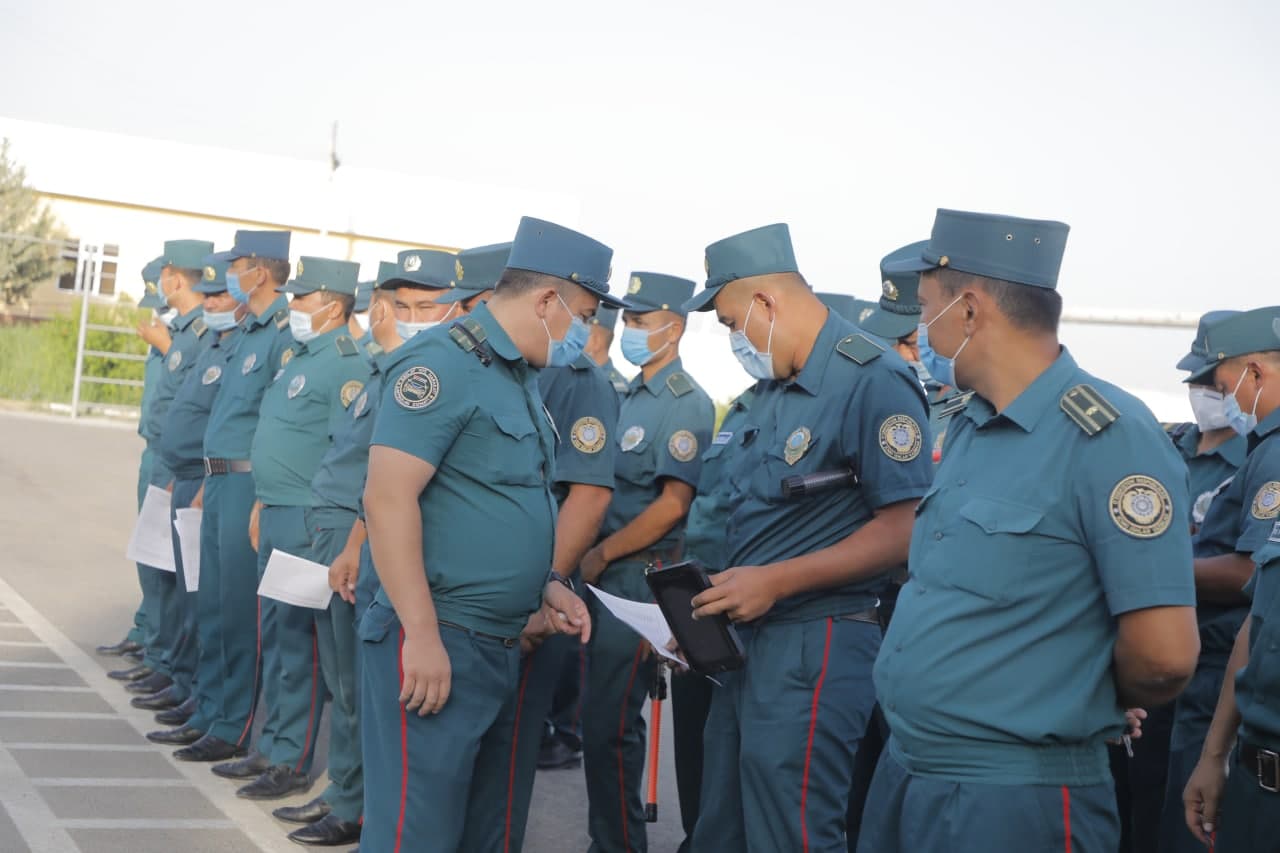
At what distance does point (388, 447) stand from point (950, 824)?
5.53 feet

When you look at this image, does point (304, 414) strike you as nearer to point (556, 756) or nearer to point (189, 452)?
point (189, 452)

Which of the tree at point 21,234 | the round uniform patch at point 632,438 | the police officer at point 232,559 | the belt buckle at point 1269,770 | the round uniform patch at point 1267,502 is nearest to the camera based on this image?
the belt buckle at point 1269,770

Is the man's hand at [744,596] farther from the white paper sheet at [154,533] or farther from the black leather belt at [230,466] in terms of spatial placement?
the white paper sheet at [154,533]

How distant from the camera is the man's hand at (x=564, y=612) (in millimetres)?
4000

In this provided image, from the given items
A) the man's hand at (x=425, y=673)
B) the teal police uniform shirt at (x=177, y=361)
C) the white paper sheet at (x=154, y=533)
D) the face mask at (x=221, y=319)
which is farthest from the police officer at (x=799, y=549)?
the teal police uniform shirt at (x=177, y=361)

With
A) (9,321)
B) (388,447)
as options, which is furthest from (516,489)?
(9,321)

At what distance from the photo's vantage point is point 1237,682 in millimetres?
3484

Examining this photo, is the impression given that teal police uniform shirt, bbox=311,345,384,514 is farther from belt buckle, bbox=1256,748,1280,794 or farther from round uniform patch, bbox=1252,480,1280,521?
belt buckle, bbox=1256,748,1280,794

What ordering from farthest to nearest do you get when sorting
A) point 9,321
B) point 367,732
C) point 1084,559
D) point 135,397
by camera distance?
point 9,321 < point 135,397 < point 367,732 < point 1084,559

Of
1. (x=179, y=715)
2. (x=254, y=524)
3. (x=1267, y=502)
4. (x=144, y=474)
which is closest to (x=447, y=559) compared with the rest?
(x=1267, y=502)

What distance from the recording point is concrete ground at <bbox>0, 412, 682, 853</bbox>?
5.32 meters

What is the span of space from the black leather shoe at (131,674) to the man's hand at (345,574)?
3.10 meters

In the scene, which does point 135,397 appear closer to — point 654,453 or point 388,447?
point 654,453

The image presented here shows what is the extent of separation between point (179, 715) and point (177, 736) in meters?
0.42
